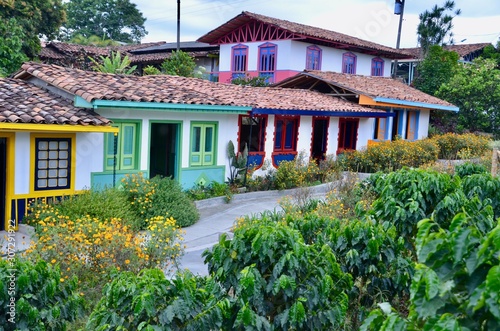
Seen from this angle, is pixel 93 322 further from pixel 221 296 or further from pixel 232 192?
pixel 232 192

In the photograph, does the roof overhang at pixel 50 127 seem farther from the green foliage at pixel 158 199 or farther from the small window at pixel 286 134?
the small window at pixel 286 134

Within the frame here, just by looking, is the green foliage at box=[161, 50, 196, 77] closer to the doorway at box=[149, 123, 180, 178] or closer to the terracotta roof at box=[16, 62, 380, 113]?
the terracotta roof at box=[16, 62, 380, 113]

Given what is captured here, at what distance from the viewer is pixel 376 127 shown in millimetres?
24531

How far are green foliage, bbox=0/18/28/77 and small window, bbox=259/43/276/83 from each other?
11409 mm

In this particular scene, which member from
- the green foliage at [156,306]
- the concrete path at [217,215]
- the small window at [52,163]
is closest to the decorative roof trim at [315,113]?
the concrete path at [217,215]

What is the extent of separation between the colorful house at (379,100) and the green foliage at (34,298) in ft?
57.9

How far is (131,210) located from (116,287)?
8.34m

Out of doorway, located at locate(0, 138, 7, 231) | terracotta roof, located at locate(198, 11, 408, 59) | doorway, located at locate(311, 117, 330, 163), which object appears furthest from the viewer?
terracotta roof, located at locate(198, 11, 408, 59)

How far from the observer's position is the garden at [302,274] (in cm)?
268

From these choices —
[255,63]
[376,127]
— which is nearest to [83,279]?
[376,127]

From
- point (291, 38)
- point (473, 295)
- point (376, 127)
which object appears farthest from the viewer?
point (291, 38)

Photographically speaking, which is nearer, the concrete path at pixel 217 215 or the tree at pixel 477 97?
the concrete path at pixel 217 215

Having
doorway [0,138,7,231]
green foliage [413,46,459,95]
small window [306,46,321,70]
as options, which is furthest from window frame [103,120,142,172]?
green foliage [413,46,459,95]

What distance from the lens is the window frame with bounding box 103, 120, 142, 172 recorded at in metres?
13.7
